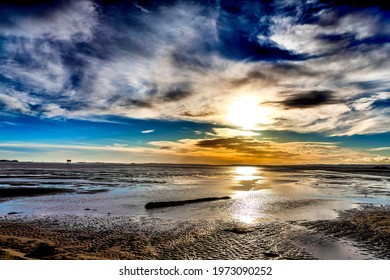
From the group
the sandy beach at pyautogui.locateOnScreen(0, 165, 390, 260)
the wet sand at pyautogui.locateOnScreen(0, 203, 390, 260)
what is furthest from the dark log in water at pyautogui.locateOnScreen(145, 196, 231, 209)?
the wet sand at pyautogui.locateOnScreen(0, 203, 390, 260)

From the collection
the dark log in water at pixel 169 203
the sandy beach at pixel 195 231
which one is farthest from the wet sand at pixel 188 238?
the dark log in water at pixel 169 203

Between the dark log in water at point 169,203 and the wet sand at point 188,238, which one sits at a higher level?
the dark log in water at point 169,203

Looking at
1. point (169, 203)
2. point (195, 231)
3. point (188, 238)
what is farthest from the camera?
point (169, 203)

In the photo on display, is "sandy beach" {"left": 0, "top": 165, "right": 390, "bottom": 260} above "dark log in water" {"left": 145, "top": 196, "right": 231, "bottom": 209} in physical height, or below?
below

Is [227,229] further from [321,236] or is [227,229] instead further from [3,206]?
[3,206]

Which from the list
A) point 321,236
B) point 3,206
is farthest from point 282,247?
point 3,206

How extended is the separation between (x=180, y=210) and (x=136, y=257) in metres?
9.09

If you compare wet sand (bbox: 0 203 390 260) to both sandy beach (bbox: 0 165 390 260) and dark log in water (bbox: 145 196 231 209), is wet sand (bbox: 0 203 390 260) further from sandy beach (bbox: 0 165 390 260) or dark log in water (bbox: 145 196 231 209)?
dark log in water (bbox: 145 196 231 209)

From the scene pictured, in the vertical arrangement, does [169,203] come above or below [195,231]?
above

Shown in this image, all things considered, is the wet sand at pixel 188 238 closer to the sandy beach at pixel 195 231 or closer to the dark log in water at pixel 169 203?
the sandy beach at pixel 195 231

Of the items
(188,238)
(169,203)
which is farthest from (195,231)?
(169,203)

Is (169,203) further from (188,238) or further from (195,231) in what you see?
(188,238)
